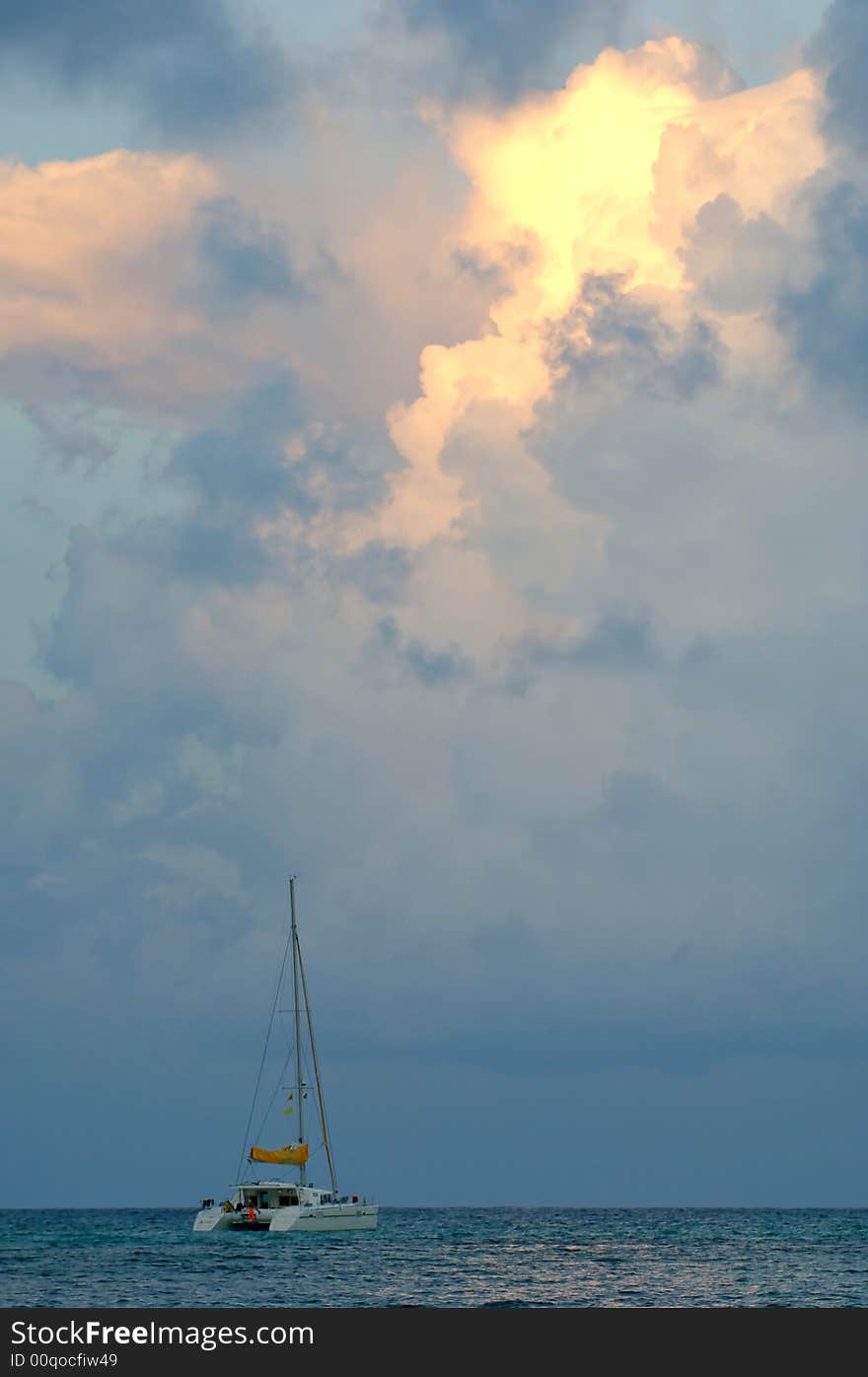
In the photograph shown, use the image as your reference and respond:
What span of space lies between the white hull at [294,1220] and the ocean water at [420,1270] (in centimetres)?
111

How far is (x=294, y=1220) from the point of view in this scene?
116750 mm

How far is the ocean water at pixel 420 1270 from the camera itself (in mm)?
81750

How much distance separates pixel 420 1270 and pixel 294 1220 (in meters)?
18.5

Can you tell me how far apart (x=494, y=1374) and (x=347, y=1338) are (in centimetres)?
486

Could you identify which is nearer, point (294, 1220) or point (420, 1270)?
point (420, 1270)

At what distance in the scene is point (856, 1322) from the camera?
58.7 m

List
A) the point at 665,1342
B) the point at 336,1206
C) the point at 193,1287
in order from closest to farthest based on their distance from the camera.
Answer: the point at 665,1342 < the point at 193,1287 < the point at 336,1206

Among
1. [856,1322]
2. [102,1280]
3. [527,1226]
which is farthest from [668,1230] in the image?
[856,1322]

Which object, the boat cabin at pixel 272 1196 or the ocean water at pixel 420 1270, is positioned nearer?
the ocean water at pixel 420 1270

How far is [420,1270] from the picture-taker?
101 m

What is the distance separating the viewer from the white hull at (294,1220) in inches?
4587

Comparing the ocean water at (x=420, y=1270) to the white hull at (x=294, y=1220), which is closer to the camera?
the ocean water at (x=420, y=1270)

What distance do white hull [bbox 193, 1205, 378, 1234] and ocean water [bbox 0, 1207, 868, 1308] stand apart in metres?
1.11

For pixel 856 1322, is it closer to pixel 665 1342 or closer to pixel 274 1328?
pixel 665 1342
